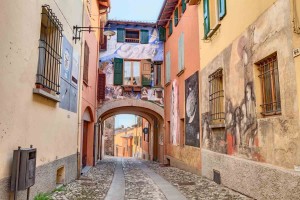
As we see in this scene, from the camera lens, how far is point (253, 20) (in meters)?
5.89

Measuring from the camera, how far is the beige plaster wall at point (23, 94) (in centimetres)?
391

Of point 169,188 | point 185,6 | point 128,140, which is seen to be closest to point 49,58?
point 169,188

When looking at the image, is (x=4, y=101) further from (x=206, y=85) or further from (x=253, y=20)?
(x=206, y=85)

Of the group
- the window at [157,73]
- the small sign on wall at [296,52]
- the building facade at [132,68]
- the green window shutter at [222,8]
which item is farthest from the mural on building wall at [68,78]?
the window at [157,73]

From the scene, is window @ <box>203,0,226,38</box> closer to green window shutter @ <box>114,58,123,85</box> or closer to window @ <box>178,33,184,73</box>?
window @ <box>178,33,184,73</box>

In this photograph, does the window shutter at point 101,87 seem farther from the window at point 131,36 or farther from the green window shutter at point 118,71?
the window at point 131,36

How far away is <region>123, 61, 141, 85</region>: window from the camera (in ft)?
50.7

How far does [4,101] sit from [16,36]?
1021 mm

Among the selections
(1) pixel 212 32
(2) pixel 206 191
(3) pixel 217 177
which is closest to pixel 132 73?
(1) pixel 212 32

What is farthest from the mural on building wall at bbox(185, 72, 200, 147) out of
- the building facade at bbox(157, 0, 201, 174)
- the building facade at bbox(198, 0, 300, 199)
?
the building facade at bbox(198, 0, 300, 199)

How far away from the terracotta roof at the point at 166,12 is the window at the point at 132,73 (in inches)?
105

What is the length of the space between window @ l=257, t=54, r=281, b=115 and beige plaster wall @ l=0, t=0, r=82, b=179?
4.30 m

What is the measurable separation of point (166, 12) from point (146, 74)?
344 centimetres

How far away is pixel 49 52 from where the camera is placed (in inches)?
227
